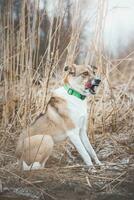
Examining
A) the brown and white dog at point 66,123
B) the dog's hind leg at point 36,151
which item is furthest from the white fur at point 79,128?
the dog's hind leg at point 36,151

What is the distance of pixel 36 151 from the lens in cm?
174

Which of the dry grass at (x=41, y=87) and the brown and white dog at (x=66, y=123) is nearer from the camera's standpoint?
the brown and white dog at (x=66, y=123)

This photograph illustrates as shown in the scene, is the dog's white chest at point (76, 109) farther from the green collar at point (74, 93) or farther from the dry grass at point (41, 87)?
the dry grass at point (41, 87)

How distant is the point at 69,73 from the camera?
1828 mm

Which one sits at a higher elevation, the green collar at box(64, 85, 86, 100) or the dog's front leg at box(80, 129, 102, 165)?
the green collar at box(64, 85, 86, 100)

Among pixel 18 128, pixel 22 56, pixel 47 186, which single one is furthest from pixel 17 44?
pixel 47 186

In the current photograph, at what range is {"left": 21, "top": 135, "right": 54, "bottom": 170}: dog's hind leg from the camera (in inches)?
68.5

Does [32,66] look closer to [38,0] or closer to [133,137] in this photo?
[38,0]

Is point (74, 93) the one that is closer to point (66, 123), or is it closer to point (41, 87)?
point (66, 123)

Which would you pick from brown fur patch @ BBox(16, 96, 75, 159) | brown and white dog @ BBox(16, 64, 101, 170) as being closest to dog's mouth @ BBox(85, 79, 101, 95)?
brown and white dog @ BBox(16, 64, 101, 170)

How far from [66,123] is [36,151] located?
16cm

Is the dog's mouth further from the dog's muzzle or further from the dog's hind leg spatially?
the dog's hind leg

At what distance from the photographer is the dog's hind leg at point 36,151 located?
1.74 meters

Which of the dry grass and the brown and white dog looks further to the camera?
the dry grass
